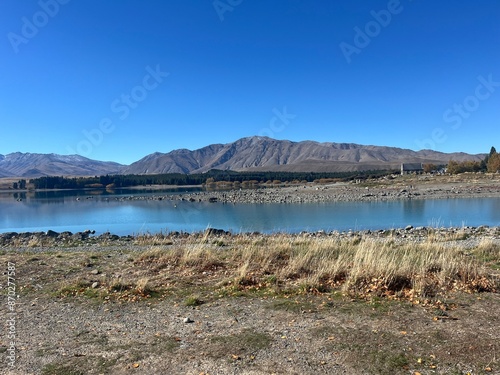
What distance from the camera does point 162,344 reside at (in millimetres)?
6000

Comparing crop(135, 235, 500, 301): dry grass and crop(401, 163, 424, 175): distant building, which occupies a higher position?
Result: crop(401, 163, 424, 175): distant building

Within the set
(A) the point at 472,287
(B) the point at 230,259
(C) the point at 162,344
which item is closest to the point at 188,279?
(B) the point at 230,259

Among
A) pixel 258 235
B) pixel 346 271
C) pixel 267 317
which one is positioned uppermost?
pixel 346 271

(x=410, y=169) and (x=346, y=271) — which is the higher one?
(x=410, y=169)

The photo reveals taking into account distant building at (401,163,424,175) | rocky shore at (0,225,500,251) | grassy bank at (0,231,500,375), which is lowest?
rocky shore at (0,225,500,251)

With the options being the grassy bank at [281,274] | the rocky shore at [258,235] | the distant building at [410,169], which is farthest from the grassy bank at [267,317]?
the distant building at [410,169]

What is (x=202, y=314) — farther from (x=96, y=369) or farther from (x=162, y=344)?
(x=96, y=369)

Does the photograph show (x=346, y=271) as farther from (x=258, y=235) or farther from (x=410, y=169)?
(x=410, y=169)

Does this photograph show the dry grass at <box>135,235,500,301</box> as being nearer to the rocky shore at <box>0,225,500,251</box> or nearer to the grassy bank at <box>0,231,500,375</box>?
the grassy bank at <box>0,231,500,375</box>

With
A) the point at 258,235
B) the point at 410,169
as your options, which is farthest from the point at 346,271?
the point at 410,169

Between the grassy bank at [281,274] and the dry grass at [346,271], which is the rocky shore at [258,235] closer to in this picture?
the grassy bank at [281,274]

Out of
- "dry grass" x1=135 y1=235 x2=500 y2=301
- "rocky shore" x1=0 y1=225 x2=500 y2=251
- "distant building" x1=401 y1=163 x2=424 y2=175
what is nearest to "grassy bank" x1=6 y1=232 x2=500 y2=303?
"dry grass" x1=135 y1=235 x2=500 y2=301

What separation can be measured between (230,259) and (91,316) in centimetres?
519

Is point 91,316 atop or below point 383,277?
below
